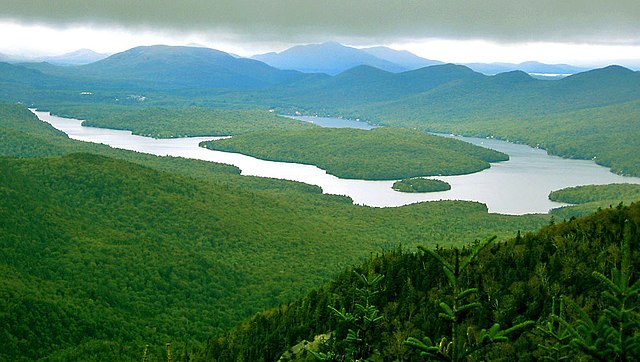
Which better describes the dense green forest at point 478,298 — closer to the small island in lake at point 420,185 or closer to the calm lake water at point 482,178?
the calm lake water at point 482,178

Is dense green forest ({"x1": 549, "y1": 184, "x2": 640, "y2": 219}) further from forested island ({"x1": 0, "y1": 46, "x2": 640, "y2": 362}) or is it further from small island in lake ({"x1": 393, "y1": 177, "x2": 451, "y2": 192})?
small island in lake ({"x1": 393, "y1": 177, "x2": 451, "y2": 192})

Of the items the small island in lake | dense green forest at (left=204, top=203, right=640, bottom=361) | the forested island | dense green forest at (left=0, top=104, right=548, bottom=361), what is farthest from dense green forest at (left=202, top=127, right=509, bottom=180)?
dense green forest at (left=204, top=203, right=640, bottom=361)

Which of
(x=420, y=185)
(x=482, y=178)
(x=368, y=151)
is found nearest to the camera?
(x=420, y=185)

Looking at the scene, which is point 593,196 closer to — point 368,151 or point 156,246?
point 368,151

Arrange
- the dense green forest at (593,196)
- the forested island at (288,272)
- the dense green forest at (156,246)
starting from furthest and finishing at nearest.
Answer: the dense green forest at (593,196), the dense green forest at (156,246), the forested island at (288,272)

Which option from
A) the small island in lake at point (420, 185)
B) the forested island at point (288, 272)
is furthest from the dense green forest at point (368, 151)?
the forested island at point (288, 272)

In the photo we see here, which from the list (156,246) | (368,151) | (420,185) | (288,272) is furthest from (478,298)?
(368,151)
